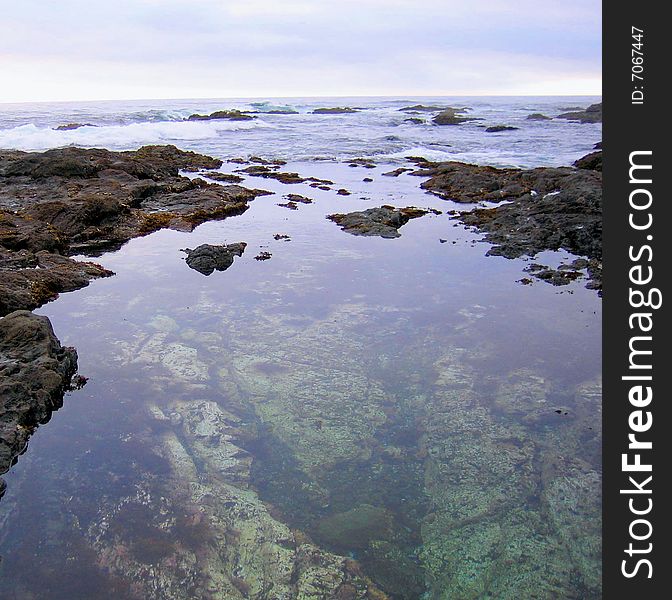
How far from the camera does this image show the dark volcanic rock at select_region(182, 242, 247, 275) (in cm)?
1095

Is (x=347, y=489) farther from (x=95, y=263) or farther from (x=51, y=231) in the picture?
(x=51, y=231)

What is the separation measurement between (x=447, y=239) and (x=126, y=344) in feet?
29.2

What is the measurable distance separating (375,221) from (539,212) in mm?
4590

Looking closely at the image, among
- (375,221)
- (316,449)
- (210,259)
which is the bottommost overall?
(316,449)

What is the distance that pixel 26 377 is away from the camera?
5.82 meters

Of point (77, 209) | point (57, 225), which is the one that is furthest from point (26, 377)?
point (77, 209)

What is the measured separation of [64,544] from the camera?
412 centimetres

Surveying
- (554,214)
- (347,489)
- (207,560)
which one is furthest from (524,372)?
(554,214)

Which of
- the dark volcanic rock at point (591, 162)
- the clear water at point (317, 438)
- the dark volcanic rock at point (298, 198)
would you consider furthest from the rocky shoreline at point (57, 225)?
the dark volcanic rock at point (591, 162)

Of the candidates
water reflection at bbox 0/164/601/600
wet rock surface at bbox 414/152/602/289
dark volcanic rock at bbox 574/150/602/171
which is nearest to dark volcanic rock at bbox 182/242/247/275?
water reflection at bbox 0/164/601/600

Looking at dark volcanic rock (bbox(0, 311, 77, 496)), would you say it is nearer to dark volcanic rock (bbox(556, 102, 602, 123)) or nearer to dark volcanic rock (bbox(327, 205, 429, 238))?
dark volcanic rock (bbox(327, 205, 429, 238))

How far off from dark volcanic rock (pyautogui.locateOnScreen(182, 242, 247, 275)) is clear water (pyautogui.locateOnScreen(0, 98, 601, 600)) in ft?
0.85

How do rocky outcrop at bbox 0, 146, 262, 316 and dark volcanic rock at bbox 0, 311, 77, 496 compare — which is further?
rocky outcrop at bbox 0, 146, 262, 316

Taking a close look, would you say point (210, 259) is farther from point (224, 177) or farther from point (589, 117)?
point (589, 117)
